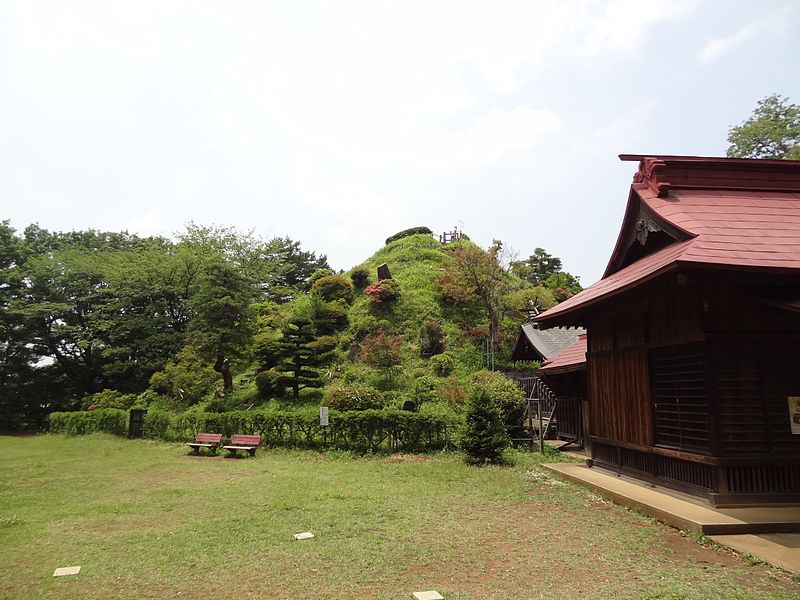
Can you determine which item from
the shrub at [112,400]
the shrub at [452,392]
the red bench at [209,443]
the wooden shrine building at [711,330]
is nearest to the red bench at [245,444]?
the red bench at [209,443]

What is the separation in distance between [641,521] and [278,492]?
6.72m

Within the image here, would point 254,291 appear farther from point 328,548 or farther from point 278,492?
point 328,548

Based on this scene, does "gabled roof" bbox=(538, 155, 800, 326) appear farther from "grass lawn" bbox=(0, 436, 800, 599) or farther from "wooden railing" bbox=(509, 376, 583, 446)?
"wooden railing" bbox=(509, 376, 583, 446)

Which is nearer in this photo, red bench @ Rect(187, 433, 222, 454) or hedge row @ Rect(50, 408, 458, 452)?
hedge row @ Rect(50, 408, 458, 452)

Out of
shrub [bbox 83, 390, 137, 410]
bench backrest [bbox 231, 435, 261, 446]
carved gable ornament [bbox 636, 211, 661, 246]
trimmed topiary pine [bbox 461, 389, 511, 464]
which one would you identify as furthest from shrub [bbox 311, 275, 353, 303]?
carved gable ornament [bbox 636, 211, 661, 246]

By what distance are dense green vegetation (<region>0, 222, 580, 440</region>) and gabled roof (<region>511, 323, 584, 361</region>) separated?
3422 millimetres

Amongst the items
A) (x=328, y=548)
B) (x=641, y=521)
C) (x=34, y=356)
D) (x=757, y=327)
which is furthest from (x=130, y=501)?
(x=34, y=356)

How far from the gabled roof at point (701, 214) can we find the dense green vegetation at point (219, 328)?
42.8 feet

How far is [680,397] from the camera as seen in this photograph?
7.98m

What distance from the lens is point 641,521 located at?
23.9ft

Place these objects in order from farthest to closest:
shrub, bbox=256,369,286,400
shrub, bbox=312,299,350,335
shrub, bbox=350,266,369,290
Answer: shrub, bbox=350,266,369,290
shrub, bbox=312,299,350,335
shrub, bbox=256,369,286,400

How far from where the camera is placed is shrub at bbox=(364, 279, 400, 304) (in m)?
31.5

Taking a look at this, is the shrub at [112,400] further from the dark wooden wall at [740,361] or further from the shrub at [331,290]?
the dark wooden wall at [740,361]

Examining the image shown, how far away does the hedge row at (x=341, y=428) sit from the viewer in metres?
15.0
